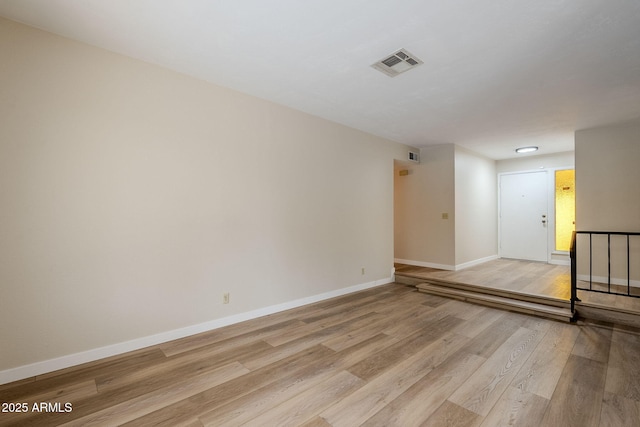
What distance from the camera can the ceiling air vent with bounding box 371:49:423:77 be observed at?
2.60 meters

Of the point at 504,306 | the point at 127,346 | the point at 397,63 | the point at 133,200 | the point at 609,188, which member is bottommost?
the point at 504,306

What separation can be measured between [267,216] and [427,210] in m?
3.88

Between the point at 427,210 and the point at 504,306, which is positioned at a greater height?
the point at 427,210

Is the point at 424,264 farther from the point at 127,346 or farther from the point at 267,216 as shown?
the point at 127,346

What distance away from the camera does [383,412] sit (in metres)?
1.83

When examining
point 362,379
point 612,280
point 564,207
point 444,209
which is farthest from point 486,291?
point 564,207

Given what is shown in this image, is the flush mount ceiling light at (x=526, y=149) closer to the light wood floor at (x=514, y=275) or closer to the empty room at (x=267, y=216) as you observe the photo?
the empty room at (x=267, y=216)

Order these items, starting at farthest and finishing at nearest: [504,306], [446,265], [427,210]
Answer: [427,210], [446,265], [504,306]

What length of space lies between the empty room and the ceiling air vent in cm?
3

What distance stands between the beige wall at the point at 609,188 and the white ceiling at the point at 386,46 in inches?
33.5

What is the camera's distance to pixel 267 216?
12.0 ft

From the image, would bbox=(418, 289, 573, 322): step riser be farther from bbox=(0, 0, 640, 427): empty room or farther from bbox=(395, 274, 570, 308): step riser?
bbox=(395, 274, 570, 308): step riser

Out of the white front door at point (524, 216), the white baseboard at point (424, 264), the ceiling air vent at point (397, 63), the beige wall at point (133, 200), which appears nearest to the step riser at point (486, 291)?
the white baseboard at point (424, 264)

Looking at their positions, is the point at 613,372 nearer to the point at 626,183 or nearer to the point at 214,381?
the point at 214,381
